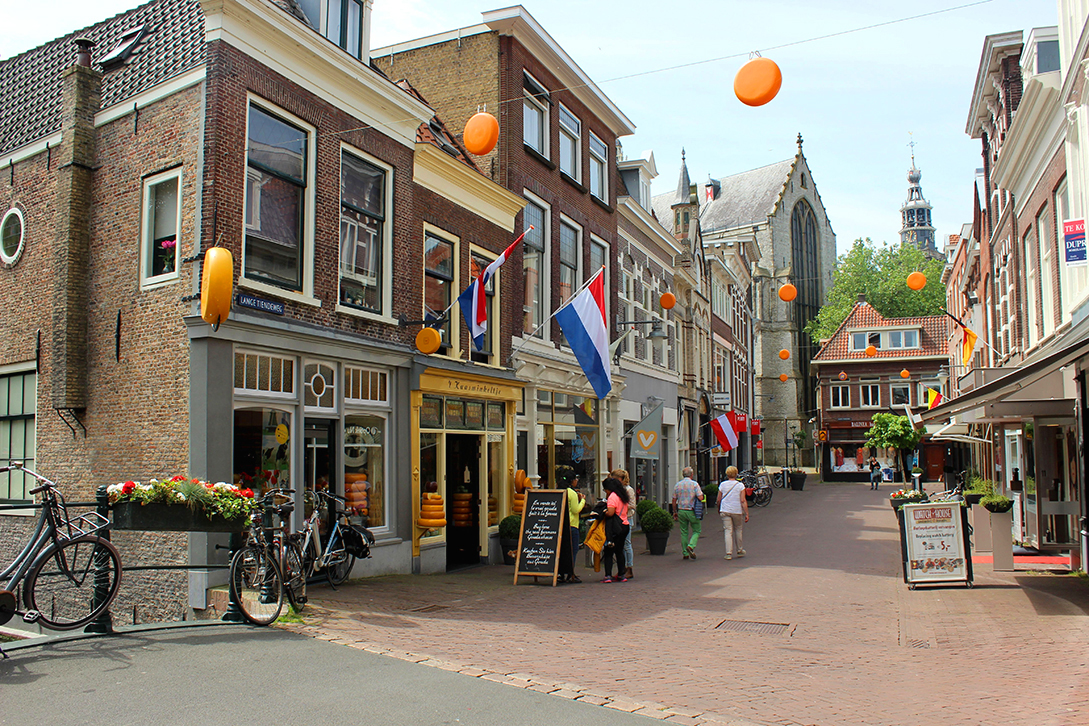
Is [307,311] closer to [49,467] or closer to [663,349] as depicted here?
[49,467]

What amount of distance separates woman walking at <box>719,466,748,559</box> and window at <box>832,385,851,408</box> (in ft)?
155

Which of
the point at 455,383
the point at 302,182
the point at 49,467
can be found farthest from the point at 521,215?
the point at 49,467

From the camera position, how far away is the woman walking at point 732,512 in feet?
55.9

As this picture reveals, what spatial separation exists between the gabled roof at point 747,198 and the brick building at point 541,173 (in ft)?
194

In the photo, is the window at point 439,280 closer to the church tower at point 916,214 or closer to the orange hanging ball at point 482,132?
the orange hanging ball at point 482,132

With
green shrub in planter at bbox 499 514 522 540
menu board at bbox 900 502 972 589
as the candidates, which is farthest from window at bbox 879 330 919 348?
green shrub in planter at bbox 499 514 522 540

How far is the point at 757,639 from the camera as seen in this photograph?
Answer: 9.08m

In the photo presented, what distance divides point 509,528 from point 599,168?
11.4 m

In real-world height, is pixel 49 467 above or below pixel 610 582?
above

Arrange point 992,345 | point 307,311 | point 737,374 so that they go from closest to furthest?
1. point 307,311
2. point 992,345
3. point 737,374

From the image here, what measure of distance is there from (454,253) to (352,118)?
11.6ft

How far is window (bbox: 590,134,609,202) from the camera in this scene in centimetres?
2275

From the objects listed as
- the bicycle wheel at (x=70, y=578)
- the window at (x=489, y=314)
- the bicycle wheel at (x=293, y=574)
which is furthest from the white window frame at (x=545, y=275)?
the bicycle wheel at (x=70, y=578)

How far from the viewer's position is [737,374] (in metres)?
47.1
